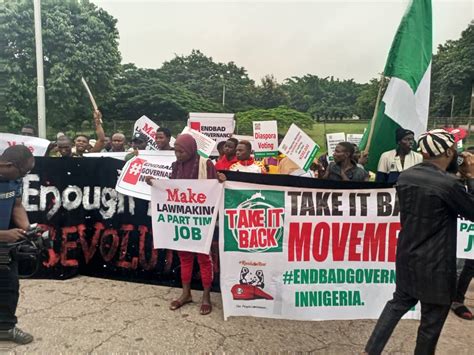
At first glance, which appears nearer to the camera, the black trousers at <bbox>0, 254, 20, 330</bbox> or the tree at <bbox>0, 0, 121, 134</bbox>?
the black trousers at <bbox>0, 254, 20, 330</bbox>

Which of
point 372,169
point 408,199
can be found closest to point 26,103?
point 372,169

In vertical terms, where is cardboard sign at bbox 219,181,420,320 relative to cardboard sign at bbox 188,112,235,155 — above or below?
below

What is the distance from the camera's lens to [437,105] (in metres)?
40.9

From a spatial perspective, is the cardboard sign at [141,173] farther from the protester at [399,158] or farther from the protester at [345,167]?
the protester at [399,158]

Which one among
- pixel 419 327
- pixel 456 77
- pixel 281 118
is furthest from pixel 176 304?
pixel 456 77

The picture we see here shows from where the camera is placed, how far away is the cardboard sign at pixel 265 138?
7395 mm

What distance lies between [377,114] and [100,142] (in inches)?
159

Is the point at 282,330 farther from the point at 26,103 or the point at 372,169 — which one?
the point at 26,103

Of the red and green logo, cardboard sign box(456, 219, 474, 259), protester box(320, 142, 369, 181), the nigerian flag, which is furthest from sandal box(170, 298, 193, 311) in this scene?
the nigerian flag

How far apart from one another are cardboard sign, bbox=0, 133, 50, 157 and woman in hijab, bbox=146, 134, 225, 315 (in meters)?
2.79

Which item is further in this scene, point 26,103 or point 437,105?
point 437,105

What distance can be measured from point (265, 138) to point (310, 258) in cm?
413

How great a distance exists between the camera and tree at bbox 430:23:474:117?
115 feet

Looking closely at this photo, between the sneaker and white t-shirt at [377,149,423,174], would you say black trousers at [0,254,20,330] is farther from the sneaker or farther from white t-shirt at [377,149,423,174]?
white t-shirt at [377,149,423,174]
